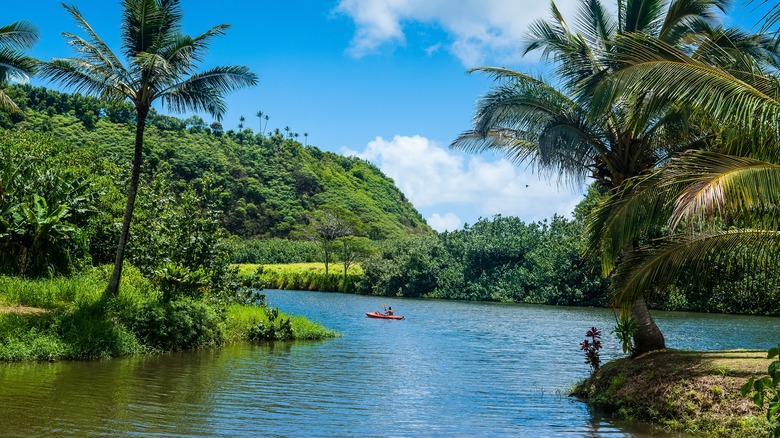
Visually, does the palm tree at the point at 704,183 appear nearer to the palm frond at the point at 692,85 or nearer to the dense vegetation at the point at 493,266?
the palm frond at the point at 692,85

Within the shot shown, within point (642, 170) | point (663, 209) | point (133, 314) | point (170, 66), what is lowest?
point (133, 314)

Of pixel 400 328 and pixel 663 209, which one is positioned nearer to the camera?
pixel 663 209

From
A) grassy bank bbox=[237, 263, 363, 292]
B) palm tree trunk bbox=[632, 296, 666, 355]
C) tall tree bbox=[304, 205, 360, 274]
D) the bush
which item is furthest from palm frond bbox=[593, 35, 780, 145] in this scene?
tall tree bbox=[304, 205, 360, 274]

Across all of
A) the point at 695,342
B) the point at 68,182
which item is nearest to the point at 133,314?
the point at 68,182

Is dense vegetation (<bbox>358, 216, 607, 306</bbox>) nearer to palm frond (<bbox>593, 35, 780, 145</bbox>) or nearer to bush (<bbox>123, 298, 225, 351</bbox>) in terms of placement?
bush (<bbox>123, 298, 225, 351</bbox>)

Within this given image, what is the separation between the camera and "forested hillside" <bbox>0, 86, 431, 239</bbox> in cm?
9175

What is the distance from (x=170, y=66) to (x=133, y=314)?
281 inches

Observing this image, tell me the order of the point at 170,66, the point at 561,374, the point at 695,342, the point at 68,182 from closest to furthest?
the point at 170,66, the point at 561,374, the point at 68,182, the point at 695,342

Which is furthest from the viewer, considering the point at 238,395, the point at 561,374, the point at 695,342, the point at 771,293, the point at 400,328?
the point at 400,328

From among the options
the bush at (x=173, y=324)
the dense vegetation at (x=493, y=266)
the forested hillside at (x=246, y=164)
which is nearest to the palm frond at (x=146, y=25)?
the bush at (x=173, y=324)

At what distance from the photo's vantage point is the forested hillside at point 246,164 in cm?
9175

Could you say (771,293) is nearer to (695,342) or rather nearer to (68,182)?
(695,342)

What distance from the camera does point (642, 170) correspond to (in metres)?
13.8

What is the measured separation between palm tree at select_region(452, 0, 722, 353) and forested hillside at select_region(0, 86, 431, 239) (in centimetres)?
7119
